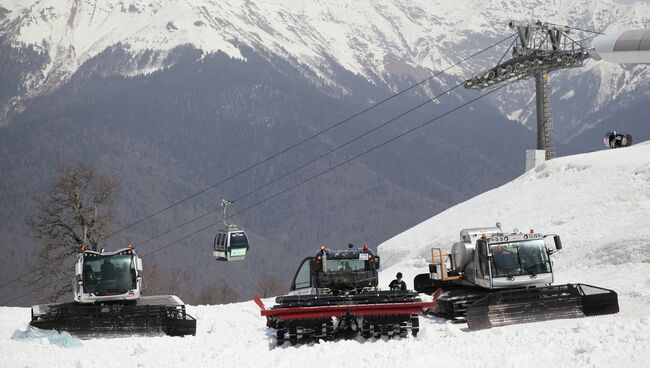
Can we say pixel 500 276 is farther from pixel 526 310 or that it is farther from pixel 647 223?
pixel 647 223

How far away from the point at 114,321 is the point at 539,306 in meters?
11.6

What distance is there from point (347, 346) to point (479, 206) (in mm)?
35406

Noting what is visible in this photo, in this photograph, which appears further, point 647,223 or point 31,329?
point 647,223

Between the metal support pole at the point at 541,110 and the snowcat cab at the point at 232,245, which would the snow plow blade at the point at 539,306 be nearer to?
the snowcat cab at the point at 232,245

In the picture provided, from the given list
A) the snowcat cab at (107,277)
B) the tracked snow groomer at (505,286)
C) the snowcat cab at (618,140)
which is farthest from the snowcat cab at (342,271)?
the snowcat cab at (618,140)

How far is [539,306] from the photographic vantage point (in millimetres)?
23703

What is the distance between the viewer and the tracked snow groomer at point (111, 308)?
86.3ft

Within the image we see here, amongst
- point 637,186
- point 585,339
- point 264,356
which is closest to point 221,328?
point 264,356

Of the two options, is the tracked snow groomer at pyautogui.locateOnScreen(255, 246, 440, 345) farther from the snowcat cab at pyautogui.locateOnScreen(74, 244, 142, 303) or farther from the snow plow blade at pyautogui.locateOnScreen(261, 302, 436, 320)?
the snowcat cab at pyautogui.locateOnScreen(74, 244, 142, 303)

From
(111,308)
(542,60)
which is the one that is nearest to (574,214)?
(542,60)

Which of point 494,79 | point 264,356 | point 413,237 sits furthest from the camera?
point 494,79

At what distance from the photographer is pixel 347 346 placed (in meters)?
21.0

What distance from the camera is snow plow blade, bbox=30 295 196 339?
26.2 meters

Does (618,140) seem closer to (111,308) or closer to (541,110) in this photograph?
(541,110)
